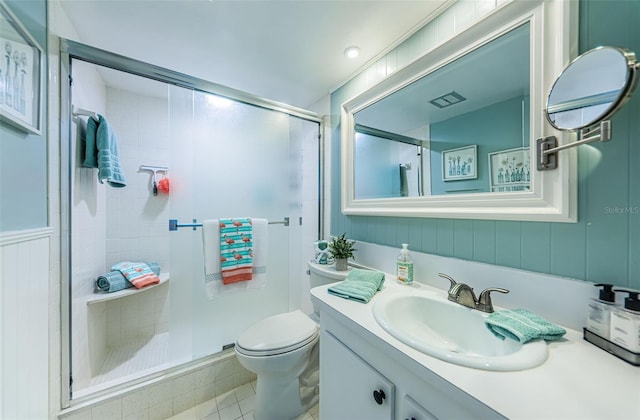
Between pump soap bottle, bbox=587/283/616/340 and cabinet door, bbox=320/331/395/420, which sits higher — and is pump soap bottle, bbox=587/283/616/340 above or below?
above

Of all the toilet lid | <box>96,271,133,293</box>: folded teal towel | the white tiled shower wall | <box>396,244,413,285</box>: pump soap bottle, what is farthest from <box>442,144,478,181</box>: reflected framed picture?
<box>96,271,133,293</box>: folded teal towel

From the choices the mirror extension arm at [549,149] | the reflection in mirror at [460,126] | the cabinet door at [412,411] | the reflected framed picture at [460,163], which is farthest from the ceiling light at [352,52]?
the cabinet door at [412,411]

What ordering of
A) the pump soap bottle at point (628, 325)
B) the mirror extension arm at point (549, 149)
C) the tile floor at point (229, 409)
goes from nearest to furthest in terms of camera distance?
Result: the pump soap bottle at point (628, 325) < the mirror extension arm at point (549, 149) < the tile floor at point (229, 409)

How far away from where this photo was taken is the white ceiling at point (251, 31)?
1044 mm

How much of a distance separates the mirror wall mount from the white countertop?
522 millimetres

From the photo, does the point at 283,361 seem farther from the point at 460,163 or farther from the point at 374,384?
the point at 460,163

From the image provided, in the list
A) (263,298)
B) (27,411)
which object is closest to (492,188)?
(263,298)

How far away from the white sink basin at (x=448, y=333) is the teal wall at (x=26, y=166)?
128cm

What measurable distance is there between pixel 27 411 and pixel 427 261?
166 cm

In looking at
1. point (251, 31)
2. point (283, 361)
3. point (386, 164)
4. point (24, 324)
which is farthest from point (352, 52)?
point (24, 324)

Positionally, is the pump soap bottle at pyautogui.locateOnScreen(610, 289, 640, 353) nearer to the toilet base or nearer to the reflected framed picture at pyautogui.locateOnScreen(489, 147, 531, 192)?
the reflected framed picture at pyautogui.locateOnScreen(489, 147, 531, 192)

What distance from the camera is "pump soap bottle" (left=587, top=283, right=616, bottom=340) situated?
566 millimetres

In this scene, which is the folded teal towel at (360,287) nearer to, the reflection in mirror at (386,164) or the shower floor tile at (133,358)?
the reflection in mirror at (386,164)

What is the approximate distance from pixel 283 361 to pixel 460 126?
139cm
